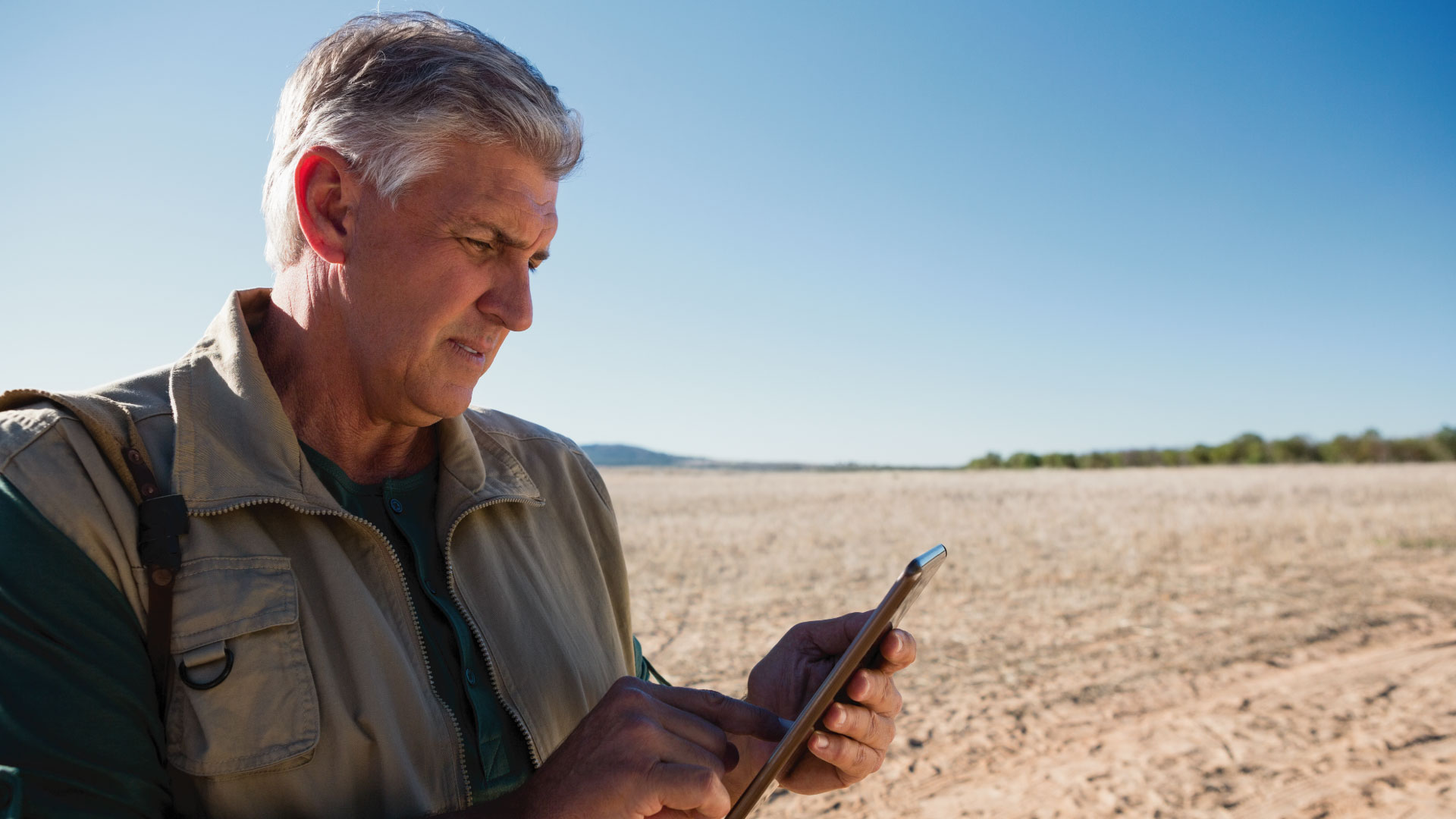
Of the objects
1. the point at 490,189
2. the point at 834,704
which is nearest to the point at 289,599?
the point at 490,189

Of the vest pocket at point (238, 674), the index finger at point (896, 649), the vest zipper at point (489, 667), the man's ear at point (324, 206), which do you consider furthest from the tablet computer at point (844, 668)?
the man's ear at point (324, 206)

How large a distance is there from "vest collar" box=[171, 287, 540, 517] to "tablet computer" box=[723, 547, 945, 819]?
0.84 meters

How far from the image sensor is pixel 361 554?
61.5 inches

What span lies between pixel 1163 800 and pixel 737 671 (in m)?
3.95

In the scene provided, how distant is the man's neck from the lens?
5.58 feet

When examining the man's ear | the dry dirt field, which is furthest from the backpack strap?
the dry dirt field

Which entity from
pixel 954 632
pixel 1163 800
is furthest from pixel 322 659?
pixel 954 632

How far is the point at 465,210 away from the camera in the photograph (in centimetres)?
159

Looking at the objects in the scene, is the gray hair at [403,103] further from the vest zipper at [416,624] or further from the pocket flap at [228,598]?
the pocket flap at [228,598]

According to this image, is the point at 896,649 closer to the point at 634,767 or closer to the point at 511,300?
the point at 634,767

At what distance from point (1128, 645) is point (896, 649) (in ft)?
28.2

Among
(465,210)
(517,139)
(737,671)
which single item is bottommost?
(737,671)

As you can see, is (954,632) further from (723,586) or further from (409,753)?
(409,753)

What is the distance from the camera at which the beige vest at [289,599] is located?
1.25 metres
